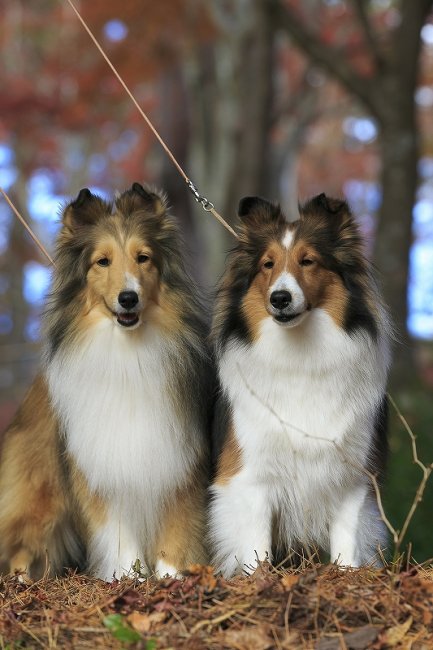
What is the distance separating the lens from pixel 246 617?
3521 millimetres

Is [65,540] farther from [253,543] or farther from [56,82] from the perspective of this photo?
[56,82]

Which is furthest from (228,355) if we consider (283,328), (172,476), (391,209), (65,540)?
(391,209)

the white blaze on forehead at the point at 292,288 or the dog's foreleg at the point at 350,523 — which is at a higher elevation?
the white blaze on forehead at the point at 292,288

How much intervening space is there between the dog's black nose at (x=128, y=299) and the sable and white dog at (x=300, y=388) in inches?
19.4

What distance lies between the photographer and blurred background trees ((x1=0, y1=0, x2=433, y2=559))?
10516mm

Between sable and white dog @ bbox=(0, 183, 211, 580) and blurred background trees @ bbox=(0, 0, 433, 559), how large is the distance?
12.6 inches

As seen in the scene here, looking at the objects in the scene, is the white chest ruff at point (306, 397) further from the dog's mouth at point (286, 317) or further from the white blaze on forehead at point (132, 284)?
the white blaze on forehead at point (132, 284)

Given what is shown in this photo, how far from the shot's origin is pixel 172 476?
4.86 m

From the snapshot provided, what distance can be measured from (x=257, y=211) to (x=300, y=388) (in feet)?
3.19

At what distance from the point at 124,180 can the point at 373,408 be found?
23.8m

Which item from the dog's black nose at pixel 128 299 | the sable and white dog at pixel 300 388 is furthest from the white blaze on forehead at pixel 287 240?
the dog's black nose at pixel 128 299

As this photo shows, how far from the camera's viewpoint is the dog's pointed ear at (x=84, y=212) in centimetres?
495

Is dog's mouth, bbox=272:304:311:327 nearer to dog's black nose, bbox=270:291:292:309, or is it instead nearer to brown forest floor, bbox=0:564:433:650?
dog's black nose, bbox=270:291:292:309

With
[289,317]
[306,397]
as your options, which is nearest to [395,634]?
[306,397]
